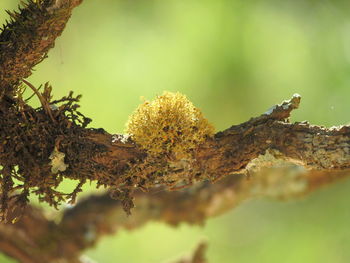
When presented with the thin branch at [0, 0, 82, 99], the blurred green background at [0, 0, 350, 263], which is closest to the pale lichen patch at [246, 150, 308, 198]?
the blurred green background at [0, 0, 350, 263]

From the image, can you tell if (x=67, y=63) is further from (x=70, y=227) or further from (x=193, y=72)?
(x=70, y=227)

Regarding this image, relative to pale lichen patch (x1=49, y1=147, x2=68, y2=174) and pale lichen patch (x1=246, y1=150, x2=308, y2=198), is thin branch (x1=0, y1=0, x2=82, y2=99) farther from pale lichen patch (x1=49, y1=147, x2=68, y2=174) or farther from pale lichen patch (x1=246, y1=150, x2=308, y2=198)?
pale lichen patch (x1=246, y1=150, x2=308, y2=198)

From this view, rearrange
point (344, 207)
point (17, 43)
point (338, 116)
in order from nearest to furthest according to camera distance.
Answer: point (17, 43) → point (338, 116) → point (344, 207)

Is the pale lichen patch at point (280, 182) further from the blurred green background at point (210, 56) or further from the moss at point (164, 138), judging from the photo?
the moss at point (164, 138)

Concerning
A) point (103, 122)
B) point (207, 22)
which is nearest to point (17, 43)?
point (103, 122)

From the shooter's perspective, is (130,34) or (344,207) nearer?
(130,34)

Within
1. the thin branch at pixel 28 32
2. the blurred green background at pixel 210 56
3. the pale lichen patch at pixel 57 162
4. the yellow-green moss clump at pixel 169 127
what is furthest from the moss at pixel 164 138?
the blurred green background at pixel 210 56

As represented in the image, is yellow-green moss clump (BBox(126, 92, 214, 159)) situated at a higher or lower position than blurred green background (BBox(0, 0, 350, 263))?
lower

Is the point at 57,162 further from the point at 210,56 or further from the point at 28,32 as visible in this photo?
the point at 210,56

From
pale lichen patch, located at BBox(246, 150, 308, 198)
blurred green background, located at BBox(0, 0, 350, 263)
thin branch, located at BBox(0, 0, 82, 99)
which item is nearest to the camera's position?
thin branch, located at BBox(0, 0, 82, 99)
